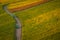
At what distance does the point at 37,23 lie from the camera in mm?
2104

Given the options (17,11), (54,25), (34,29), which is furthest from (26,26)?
(54,25)

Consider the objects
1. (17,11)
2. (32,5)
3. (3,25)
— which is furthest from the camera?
(32,5)

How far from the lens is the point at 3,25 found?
1.91 m

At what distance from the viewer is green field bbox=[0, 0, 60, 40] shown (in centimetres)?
194

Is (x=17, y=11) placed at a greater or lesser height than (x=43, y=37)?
greater

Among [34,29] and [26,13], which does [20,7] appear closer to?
[26,13]

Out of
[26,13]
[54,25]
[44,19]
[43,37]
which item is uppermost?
[26,13]

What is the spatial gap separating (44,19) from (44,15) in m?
0.07

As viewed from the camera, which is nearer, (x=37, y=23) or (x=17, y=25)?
(x=17, y=25)

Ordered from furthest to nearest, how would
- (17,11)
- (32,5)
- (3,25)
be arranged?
(32,5)
(17,11)
(3,25)

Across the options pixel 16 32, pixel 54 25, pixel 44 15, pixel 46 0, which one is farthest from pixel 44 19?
pixel 16 32

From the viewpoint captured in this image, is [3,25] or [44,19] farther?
[44,19]

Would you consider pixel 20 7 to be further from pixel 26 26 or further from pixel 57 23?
pixel 57 23

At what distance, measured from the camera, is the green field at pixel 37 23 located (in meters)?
1.94
